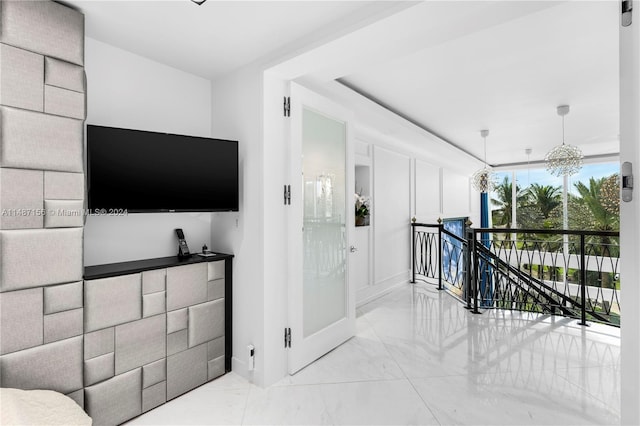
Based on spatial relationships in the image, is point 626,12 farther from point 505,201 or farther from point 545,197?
point 505,201

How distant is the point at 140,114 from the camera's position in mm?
2199

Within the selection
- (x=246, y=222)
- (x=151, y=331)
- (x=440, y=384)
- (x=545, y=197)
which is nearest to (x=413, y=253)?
(x=440, y=384)

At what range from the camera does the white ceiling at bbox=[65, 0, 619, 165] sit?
1638mm

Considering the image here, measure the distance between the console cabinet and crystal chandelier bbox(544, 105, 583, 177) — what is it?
389 centimetres

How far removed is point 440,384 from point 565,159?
3115 mm

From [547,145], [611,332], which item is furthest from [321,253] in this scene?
[547,145]

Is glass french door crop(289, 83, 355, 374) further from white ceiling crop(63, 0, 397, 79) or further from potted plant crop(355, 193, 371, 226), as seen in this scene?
potted plant crop(355, 193, 371, 226)

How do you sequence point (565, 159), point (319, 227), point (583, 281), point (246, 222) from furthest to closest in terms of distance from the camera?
1. point (565, 159)
2. point (583, 281)
3. point (319, 227)
4. point (246, 222)

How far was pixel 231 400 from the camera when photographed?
6.66ft

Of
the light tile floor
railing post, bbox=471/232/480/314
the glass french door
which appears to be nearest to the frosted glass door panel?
the glass french door

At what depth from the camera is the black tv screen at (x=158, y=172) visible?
1773 millimetres

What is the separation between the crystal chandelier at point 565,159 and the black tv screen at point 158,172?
3726 millimetres

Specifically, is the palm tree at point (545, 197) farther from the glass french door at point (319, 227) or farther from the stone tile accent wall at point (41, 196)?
the stone tile accent wall at point (41, 196)

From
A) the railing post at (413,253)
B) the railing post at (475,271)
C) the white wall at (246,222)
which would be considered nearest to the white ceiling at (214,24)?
the white wall at (246,222)
